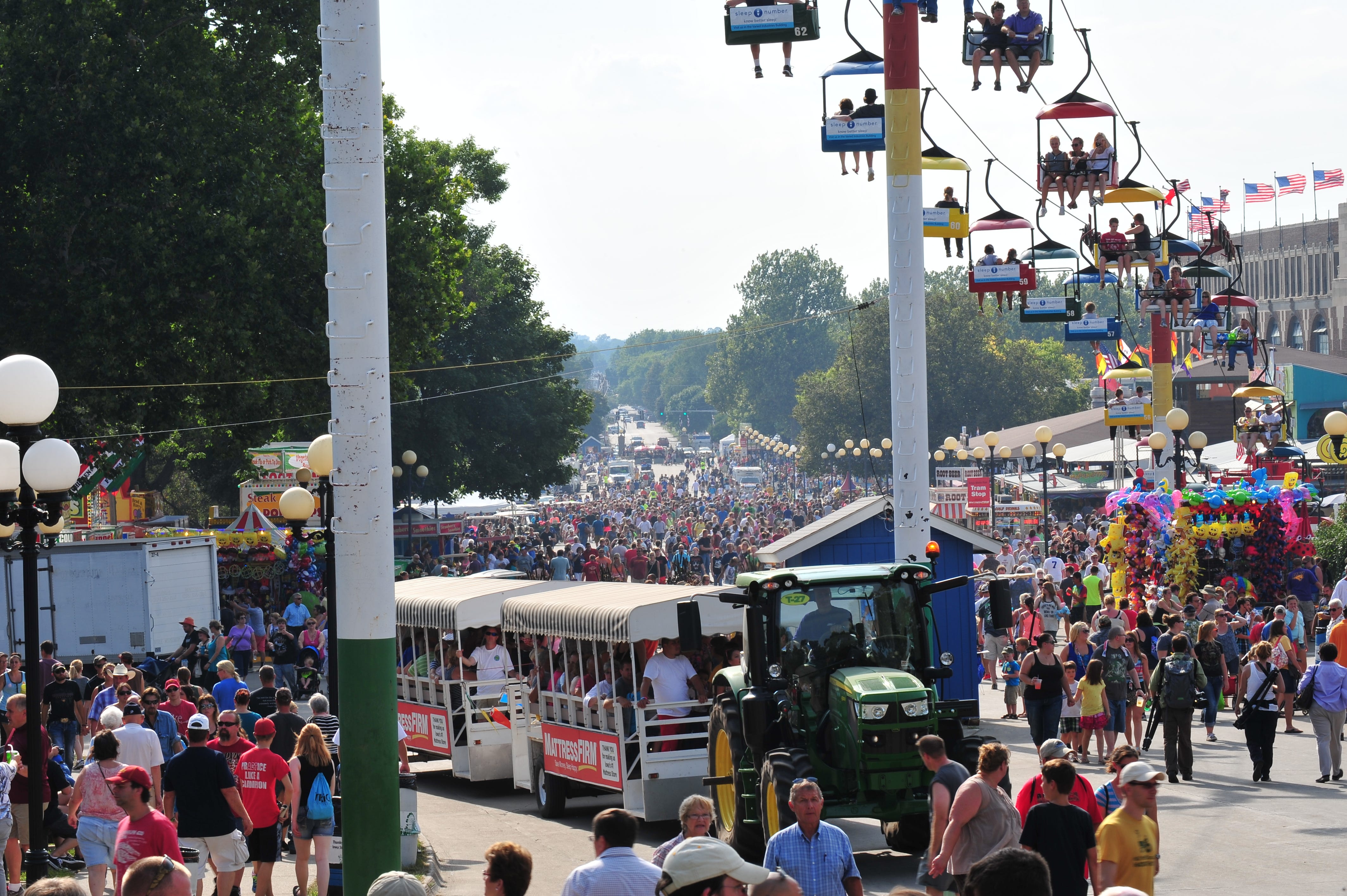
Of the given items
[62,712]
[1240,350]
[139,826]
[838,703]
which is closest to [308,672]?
[62,712]

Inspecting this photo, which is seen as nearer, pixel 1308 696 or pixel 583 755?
pixel 583 755

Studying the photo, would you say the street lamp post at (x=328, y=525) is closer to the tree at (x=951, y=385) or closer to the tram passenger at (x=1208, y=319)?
the tram passenger at (x=1208, y=319)

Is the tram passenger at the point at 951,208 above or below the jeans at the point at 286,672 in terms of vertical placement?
above

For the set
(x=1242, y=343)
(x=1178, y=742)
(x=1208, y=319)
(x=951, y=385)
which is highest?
(x=951, y=385)

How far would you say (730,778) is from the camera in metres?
12.6

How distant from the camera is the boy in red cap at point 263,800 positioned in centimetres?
1134

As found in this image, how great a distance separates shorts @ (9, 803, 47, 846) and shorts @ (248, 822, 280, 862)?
1.58 meters

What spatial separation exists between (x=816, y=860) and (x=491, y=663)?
9.92 meters

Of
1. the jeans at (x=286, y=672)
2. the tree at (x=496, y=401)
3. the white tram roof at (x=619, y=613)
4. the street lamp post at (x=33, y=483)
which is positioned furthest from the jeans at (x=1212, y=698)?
the tree at (x=496, y=401)

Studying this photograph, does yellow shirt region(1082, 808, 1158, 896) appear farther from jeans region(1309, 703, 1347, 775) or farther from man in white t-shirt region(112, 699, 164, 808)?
jeans region(1309, 703, 1347, 775)

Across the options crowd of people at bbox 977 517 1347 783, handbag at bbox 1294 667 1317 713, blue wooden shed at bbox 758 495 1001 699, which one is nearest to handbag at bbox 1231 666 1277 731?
crowd of people at bbox 977 517 1347 783

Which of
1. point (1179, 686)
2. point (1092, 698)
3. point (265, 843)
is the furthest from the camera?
point (1092, 698)

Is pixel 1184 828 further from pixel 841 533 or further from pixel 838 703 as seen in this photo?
pixel 841 533

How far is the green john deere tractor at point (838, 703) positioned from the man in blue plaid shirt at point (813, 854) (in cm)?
338
